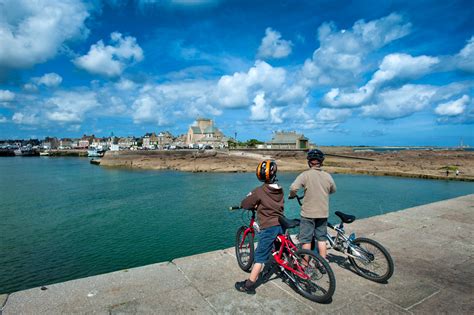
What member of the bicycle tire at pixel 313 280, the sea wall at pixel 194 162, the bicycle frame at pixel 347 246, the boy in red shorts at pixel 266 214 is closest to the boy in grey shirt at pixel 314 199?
the bicycle frame at pixel 347 246

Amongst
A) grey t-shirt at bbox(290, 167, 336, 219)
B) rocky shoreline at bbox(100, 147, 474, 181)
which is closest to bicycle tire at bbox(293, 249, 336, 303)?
grey t-shirt at bbox(290, 167, 336, 219)

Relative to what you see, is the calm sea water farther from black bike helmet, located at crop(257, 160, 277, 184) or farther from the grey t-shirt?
black bike helmet, located at crop(257, 160, 277, 184)

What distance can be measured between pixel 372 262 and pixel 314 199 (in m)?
1.66

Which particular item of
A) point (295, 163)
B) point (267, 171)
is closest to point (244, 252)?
point (267, 171)

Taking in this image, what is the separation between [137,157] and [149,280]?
3303 inches

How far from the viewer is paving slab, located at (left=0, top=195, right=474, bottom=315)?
172 inches

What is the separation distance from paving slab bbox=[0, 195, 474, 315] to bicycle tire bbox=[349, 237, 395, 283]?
0.12 meters

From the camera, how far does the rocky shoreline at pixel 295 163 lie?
167 feet

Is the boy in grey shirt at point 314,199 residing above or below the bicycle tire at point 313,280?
above

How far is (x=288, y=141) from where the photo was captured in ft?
342

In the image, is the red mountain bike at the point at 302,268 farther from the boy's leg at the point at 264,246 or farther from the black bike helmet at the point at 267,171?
the black bike helmet at the point at 267,171

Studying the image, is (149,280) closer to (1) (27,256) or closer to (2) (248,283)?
(2) (248,283)

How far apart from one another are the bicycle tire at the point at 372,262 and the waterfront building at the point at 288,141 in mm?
95757

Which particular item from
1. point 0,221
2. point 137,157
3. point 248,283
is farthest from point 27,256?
point 137,157
